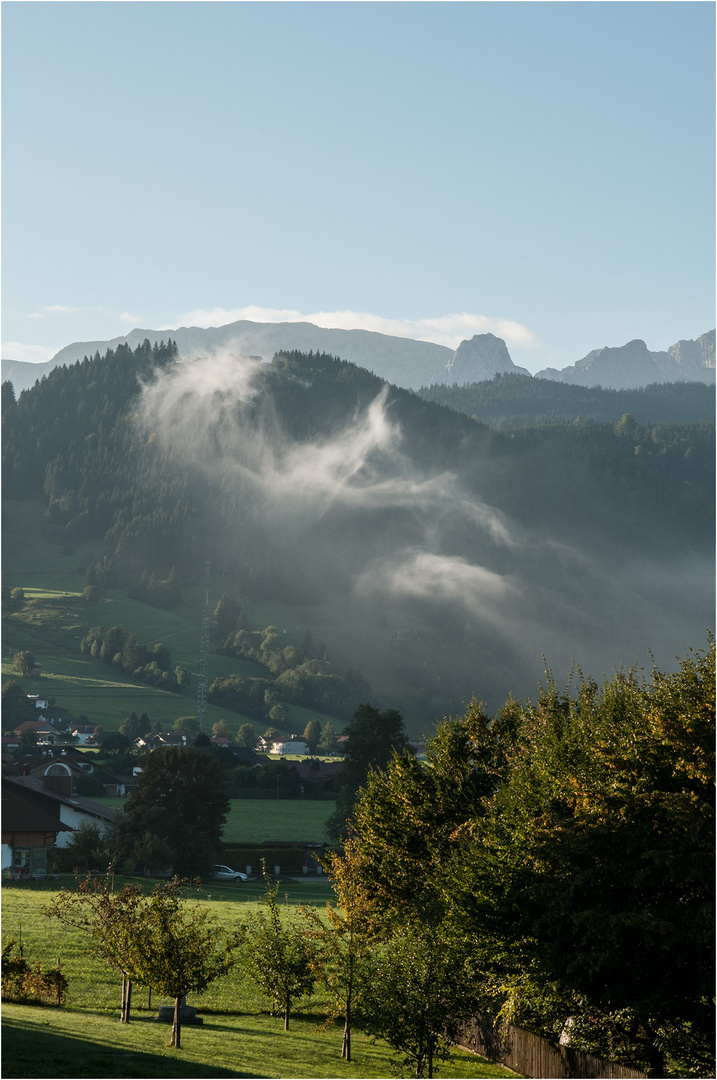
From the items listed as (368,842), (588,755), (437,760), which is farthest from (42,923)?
(588,755)

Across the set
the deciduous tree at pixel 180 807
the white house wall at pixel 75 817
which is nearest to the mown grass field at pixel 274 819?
the deciduous tree at pixel 180 807

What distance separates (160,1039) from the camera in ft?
88.6

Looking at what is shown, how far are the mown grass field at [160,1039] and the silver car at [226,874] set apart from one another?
119ft

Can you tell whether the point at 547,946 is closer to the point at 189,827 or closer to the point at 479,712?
the point at 479,712

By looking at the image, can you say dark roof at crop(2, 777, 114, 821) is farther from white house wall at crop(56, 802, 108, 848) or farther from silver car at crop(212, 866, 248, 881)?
silver car at crop(212, 866, 248, 881)

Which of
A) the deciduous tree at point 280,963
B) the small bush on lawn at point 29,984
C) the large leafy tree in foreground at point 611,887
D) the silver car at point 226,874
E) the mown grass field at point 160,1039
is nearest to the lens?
the mown grass field at point 160,1039

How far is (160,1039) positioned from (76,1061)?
628 centimetres

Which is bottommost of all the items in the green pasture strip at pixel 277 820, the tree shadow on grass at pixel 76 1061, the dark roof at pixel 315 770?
the tree shadow on grass at pixel 76 1061

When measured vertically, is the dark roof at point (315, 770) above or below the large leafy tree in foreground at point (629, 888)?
Answer: above

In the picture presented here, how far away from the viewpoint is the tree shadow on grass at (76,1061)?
66.8ft

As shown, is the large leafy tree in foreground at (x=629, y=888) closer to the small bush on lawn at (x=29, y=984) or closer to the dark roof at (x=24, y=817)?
the small bush on lawn at (x=29, y=984)

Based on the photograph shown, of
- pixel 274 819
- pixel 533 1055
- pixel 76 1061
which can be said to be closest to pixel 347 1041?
pixel 533 1055

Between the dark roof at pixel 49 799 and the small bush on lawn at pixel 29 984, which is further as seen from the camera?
the dark roof at pixel 49 799

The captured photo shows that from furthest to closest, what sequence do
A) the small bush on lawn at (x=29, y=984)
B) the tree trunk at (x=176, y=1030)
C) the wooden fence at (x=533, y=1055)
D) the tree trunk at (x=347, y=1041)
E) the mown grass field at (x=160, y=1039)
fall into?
1. the small bush on lawn at (x=29, y=984)
2. the tree trunk at (x=347, y=1041)
3. the tree trunk at (x=176, y=1030)
4. the wooden fence at (x=533, y=1055)
5. the mown grass field at (x=160, y=1039)
